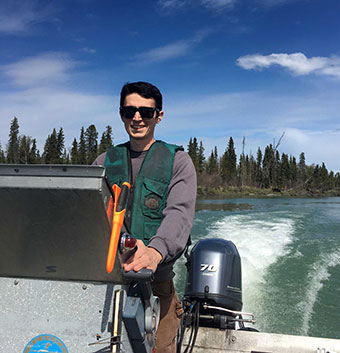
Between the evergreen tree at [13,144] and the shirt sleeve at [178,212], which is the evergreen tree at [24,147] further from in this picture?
the shirt sleeve at [178,212]

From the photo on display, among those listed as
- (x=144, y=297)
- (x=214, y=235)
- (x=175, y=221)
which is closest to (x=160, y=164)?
(x=175, y=221)

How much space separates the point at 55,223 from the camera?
1.42 meters

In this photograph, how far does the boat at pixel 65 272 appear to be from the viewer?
1360 millimetres

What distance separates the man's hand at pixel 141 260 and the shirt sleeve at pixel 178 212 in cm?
8

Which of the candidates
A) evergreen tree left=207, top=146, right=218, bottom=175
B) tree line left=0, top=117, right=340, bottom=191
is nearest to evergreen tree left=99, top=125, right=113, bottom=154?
tree line left=0, top=117, right=340, bottom=191

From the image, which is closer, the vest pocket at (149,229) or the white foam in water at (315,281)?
the vest pocket at (149,229)

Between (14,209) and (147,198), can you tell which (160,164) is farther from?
(14,209)

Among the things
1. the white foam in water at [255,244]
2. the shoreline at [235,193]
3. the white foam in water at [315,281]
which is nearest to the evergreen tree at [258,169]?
the shoreline at [235,193]

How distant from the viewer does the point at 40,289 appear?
1583 millimetres

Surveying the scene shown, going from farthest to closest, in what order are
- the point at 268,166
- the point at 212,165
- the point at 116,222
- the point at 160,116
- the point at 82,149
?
1. the point at 268,166
2. the point at 212,165
3. the point at 82,149
4. the point at 160,116
5. the point at 116,222

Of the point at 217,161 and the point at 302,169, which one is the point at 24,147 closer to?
the point at 217,161

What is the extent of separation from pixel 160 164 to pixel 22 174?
34.3 inches

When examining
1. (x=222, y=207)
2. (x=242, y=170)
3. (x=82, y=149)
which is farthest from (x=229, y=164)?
(x=222, y=207)

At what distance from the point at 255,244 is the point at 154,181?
27.4 feet
